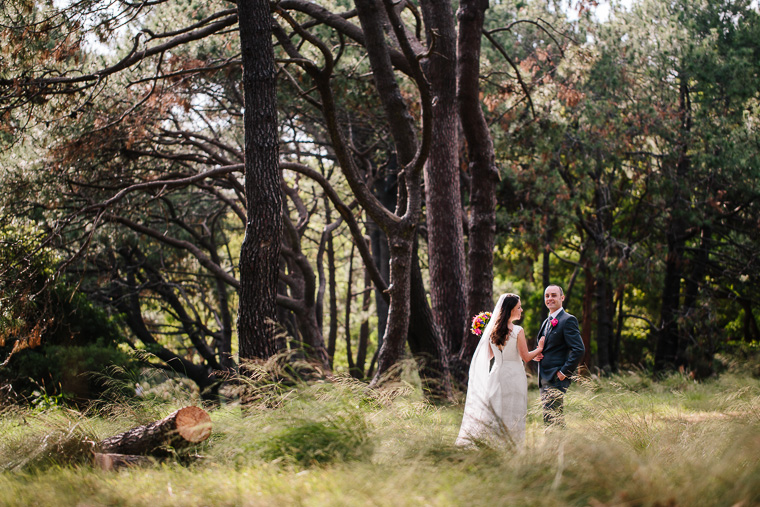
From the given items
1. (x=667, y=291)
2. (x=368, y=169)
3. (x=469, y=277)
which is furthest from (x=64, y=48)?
(x=667, y=291)

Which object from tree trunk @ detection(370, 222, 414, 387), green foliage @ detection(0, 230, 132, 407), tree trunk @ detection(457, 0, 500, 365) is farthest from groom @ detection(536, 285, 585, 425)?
green foliage @ detection(0, 230, 132, 407)

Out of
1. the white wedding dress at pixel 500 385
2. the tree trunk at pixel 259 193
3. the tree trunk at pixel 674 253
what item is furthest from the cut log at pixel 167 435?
the tree trunk at pixel 674 253

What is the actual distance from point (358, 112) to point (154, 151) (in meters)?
4.71

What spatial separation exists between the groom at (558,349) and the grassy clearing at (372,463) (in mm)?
268

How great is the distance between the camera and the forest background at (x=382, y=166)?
356 inches

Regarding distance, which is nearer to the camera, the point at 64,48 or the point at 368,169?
the point at 64,48

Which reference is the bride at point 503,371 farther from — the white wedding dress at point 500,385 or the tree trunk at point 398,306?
the tree trunk at point 398,306

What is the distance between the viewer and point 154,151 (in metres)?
13.3

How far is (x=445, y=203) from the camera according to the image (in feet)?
34.2

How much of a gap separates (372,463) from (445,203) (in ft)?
21.5

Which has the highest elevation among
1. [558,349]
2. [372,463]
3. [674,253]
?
[674,253]

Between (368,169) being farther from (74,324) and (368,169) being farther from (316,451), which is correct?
(316,451)

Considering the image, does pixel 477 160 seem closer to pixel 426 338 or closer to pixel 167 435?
pixel 426 338

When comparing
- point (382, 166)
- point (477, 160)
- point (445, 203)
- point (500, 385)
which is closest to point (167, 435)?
point (500, 385)
